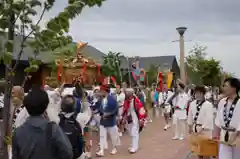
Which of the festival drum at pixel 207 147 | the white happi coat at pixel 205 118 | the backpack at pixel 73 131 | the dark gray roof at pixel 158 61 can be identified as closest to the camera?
the backpack at pixel 73 131

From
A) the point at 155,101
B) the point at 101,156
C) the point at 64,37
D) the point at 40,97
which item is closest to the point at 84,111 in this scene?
the point at 101,156

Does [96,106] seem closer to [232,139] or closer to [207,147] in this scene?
[207,147]

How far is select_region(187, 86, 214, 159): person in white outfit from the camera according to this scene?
27.3 feet

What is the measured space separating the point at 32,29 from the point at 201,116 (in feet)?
14.3

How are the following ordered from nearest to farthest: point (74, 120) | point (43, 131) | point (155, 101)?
point (43, 131), point (74, 120), point (155, 101)

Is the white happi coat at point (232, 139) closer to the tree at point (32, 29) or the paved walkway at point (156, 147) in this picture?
the tree at point (32, 29)

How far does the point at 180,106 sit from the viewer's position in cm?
1467

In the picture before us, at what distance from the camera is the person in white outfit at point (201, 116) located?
834 centimetres

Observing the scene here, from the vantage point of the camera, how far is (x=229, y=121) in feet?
22.1

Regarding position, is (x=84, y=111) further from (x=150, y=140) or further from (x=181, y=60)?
(x=181, y=60)

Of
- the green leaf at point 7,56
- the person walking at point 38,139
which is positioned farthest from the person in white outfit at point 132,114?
the person walking at point 38,139

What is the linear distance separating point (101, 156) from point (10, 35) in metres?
6.52

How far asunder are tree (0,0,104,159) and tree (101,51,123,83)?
84.3 ft

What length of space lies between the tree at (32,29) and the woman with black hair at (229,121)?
106 inches
